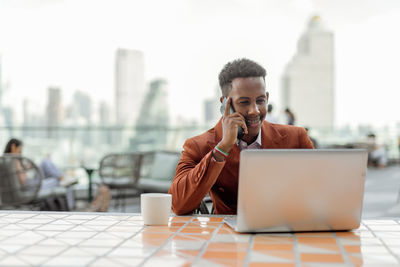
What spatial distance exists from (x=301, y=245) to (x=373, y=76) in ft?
55.8

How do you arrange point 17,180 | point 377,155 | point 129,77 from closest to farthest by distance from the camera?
point 17,180 < point 377,155 < point 129,77

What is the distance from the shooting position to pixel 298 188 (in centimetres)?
108

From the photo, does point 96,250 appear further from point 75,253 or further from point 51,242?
point 51,242

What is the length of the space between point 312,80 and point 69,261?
829 inches

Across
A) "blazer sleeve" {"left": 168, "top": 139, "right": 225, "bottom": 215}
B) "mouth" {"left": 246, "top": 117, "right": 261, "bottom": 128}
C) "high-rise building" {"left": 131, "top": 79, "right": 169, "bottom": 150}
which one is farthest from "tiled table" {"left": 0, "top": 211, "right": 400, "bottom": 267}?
"high-rise building" {"left": 131, "top": 79, "right": 169, "bottom": 150}

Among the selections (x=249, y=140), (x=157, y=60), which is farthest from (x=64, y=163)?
(x=157, y=60)

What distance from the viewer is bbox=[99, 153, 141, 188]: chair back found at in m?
4.84

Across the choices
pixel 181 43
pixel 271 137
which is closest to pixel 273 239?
pixel 271 137

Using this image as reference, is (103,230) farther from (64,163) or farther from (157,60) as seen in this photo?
(157,60)

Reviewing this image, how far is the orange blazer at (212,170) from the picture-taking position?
58.5 inches

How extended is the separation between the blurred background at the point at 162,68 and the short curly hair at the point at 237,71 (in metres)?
4.43

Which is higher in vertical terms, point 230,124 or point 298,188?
point 230,124

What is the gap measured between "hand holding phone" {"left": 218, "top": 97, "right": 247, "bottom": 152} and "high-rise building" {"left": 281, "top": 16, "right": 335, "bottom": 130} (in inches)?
765

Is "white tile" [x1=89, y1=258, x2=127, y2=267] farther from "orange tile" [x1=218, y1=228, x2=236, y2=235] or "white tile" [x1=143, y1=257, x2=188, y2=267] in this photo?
"orange tile" [x1=218, y1=228, x2=236, y2=235]
